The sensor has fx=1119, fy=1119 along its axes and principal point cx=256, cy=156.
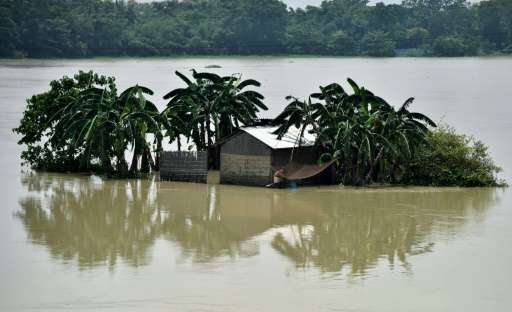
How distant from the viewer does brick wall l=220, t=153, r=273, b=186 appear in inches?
1160

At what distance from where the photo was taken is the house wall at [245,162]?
96.2 ft

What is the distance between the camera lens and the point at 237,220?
2575cm

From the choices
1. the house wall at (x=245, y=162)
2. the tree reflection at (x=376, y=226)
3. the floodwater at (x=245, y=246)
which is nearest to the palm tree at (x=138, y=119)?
the floodwater at (x=245, y=246)

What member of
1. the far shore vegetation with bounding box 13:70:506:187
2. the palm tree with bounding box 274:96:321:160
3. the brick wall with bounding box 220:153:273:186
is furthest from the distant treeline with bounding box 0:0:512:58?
the palm tree with bounding box 274:96:321:160

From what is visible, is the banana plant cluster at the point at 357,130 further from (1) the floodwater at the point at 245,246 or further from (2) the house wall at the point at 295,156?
(1) the floodwater at the point at 245,246

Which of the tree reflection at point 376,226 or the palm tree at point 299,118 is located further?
the palm tree at point 299,118

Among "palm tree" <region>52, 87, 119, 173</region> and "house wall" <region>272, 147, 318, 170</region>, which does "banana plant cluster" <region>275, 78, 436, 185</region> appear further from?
"palm tree" <region>52, 87, 119, 173</region>

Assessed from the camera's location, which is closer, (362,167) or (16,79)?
(362,167)

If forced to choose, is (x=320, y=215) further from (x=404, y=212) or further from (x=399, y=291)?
(x=399, y=291)

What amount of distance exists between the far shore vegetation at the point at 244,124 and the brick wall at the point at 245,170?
936mm

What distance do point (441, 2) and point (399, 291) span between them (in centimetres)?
16879

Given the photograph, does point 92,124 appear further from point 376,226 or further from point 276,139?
point 376,226

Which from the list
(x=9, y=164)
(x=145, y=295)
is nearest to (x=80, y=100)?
(x=9, y=164)

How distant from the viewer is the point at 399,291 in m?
19.1
